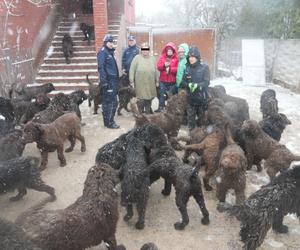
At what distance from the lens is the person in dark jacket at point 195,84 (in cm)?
768

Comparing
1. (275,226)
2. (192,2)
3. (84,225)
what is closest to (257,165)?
(275,226)

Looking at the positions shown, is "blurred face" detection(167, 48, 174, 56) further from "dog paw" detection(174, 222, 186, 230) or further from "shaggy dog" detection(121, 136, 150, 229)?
"dog paw" detection(174, 222, 186, 230)

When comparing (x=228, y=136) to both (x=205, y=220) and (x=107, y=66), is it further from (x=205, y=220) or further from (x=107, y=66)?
(x=107, y=66)

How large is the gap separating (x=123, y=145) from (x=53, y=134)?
1.86m

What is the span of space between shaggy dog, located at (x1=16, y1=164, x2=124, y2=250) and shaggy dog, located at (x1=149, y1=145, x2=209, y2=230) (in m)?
1.02

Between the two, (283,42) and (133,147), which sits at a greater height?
(283,42)

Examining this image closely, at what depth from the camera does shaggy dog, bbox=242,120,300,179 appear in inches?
232

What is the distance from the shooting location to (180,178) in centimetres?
507

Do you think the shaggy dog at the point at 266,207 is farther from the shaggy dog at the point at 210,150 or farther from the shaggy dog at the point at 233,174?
the shaggy dog at the point at 210,150

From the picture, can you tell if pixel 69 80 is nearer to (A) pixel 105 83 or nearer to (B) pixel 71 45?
(B) pixel 71 45

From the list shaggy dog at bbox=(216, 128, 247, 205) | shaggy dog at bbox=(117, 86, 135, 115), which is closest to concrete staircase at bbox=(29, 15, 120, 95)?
shaggy dog at bbox=(117, 86, 135, 115)

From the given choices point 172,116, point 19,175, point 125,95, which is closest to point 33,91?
point 125,95

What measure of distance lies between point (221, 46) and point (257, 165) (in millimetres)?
14792

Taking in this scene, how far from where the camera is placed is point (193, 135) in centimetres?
689
